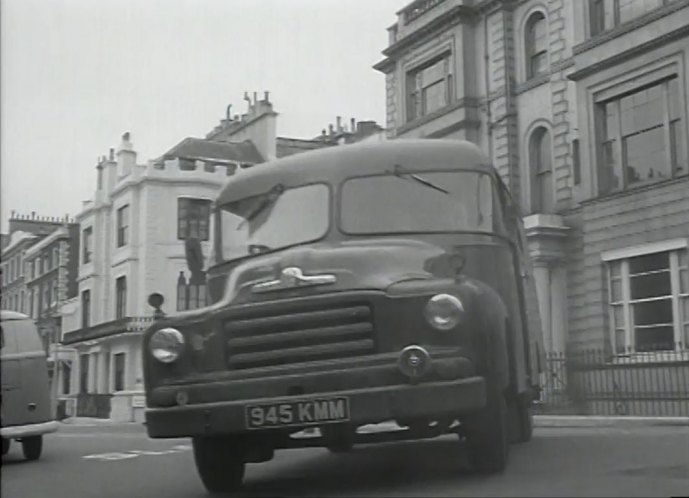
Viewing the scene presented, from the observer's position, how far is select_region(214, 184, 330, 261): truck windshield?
6.23 metres

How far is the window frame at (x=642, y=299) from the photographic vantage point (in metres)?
14.8

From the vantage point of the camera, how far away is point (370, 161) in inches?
250

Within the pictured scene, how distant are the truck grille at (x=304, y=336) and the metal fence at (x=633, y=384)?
830cm

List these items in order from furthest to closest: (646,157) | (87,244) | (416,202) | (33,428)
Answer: (646,157) < (87,244) < (33,428) < (416,202)

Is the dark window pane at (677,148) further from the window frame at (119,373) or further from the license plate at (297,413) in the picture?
the license plate at (297,413)

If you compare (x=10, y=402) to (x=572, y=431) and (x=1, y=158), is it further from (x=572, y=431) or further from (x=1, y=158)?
(x=572, y=431)

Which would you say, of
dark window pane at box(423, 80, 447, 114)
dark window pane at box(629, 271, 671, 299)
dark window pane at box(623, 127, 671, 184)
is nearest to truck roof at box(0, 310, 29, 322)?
dark window pane at box(423, 80, 447, 114)

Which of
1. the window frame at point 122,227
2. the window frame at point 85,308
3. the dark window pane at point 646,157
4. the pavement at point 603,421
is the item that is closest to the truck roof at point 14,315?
the window frame at point 85,308

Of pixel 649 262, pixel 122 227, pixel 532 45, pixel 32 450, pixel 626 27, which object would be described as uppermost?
pixel 626 27

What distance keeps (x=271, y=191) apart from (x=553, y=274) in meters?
5.74

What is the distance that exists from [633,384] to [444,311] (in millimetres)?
9830

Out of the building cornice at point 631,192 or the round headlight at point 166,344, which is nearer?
the round headlight at point 166,344

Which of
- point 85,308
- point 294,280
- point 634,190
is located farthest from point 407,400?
point 634,190

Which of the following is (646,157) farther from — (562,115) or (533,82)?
(533,82)
